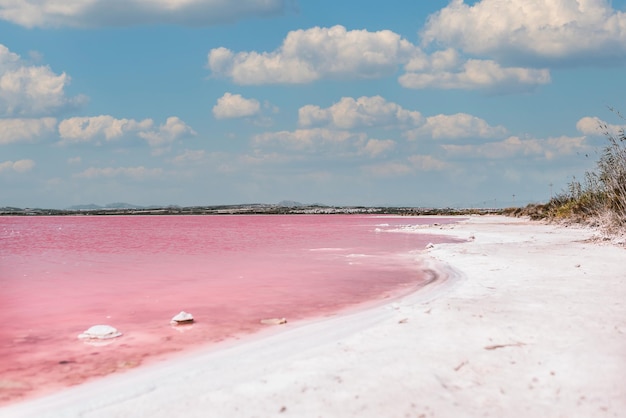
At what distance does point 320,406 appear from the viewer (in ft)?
15.8

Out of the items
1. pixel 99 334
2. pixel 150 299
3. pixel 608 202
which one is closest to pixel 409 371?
pixel 99 334

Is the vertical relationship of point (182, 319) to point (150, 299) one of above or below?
above

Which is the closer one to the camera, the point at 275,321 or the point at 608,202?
the point at 275,321

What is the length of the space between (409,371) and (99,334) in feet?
17.2

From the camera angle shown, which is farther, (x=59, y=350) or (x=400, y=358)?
(x=59, y=350)

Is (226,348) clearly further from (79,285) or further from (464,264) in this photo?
(464,264)

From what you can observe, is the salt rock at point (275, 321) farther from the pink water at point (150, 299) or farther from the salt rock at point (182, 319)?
the salt rock at point (182, 319)

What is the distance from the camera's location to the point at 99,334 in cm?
850

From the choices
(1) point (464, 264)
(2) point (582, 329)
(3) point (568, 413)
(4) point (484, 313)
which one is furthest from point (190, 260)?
(3) point (568, 413)

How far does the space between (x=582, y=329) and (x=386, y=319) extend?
287cm

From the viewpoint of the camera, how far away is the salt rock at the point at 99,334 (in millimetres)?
8500

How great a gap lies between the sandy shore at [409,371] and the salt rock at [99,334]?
2077 millimetres

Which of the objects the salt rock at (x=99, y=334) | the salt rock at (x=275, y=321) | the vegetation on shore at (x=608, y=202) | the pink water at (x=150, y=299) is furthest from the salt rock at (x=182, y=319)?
the vegetation on shore at (x=608, y=202)

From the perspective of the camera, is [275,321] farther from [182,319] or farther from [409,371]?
[409,371]
